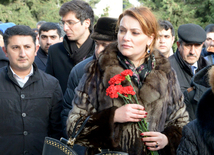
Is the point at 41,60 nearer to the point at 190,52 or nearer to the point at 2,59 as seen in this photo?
the point at 2,59

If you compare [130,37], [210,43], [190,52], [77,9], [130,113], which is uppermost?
[77,9]

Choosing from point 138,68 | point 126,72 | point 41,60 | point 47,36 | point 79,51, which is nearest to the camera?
point 126,72

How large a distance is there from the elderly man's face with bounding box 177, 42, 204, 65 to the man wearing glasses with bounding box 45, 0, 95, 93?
1.26 meters

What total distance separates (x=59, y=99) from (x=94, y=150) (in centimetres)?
99

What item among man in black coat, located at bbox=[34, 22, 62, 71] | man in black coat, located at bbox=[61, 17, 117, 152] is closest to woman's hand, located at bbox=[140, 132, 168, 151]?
man in black coat, located at bbox=[61, 17, 117, 152]

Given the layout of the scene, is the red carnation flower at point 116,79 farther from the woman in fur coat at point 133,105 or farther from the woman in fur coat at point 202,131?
the woman in fur coat at point 202,131

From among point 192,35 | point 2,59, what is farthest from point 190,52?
point 2,59

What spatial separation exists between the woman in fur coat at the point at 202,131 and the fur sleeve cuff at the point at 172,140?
493 mm

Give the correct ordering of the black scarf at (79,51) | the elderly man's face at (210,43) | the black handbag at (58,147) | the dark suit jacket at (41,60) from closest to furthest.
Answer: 1. the black handbag at (58,147)
2. the black scarf at (79,51)
3. the dark suit jacket at (41,60)
4. the elderly man's face at (210,43)

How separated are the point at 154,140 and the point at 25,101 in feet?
4.70

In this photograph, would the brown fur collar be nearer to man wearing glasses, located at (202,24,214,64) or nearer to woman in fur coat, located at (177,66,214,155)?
woman in fur coat, located at (177,66,214,155)

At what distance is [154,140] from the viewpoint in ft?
7.52

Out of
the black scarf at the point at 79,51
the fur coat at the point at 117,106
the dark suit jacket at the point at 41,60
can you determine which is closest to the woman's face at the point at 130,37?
the fur coat at the point at 117,106

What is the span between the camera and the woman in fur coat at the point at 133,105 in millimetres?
2316
